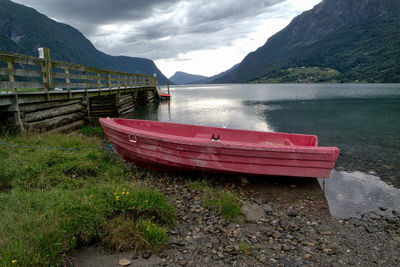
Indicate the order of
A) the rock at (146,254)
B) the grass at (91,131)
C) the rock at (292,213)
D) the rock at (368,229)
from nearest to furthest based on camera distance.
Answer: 1. the rock at (146,254)
2. the rock at (368,229)
3. the rock at (292,213)
4. the grass at (91,131)

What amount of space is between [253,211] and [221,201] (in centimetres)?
76

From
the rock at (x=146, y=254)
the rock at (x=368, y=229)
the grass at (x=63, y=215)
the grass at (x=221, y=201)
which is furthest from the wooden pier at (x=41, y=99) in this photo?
the rock at (x=368, y=229)

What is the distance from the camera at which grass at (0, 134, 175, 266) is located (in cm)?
289

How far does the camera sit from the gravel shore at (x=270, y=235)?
11.5 ft

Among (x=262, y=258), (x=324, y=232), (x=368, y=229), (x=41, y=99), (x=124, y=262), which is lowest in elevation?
(x=368, y=229)

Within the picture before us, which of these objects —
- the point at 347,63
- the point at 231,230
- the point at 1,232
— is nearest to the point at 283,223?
the point at 231,230

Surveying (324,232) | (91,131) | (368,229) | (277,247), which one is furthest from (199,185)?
(91,131)

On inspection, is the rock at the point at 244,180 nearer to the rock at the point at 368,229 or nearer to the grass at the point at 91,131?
the rock at the point at 368,229

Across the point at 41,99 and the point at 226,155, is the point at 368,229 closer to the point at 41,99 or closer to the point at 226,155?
the point at 226,155

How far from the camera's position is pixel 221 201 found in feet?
16.8

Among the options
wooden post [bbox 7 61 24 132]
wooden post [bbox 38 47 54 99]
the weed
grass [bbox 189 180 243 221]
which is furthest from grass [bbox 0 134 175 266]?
wooden post [bbox 38 47 54 99]

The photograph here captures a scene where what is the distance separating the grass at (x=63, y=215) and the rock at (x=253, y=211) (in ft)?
5.65

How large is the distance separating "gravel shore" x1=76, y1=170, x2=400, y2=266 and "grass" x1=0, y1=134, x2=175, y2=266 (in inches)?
9.9

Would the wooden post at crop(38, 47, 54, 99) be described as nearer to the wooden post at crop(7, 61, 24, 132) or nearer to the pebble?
the wooden post at crop(7, 61, 24, 132)
